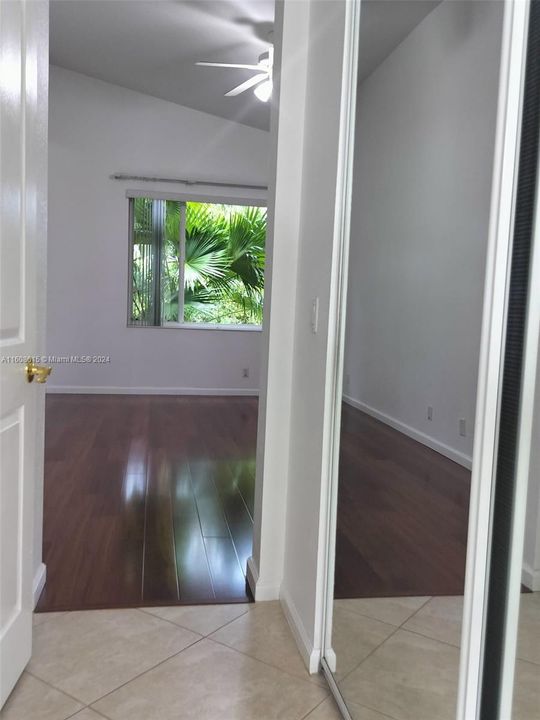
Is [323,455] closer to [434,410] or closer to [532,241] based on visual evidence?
[434,410]

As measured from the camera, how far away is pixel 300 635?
187 centimetres

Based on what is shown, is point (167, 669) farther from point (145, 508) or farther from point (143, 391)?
point (143, 391)

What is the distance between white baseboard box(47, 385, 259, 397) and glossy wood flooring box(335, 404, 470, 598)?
5361 millimetres

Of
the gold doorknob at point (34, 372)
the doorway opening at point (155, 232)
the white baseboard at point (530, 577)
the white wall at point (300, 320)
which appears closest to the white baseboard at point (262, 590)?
the white wall at point (300, 320)

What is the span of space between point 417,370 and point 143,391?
5.86 m

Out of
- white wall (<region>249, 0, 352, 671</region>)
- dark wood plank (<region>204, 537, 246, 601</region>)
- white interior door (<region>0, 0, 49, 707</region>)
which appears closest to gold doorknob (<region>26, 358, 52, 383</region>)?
white interior door (<region>0, 0, 49, 707</region>)

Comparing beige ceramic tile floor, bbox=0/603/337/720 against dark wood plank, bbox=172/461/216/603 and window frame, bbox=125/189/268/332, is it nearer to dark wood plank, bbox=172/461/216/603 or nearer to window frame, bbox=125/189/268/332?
dark wood plank, bbox=172/461/216/603

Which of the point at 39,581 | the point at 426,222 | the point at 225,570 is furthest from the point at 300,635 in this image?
the point at 426,222

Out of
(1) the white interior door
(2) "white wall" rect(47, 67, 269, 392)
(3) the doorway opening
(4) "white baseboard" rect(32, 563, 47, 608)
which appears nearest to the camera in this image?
(1) the white interior door

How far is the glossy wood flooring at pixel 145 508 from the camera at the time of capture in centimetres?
225

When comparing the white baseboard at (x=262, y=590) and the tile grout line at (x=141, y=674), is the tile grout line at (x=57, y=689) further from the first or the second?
the white baseboard at (x=262, y=590)

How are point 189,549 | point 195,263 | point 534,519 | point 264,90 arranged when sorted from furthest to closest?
1. point 195,263
2. point 264,90
3. point 189,549
4. point 534,519

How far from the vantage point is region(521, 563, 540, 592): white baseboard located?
2.68 feet

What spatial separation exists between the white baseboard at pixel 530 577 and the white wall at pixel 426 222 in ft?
0.69
